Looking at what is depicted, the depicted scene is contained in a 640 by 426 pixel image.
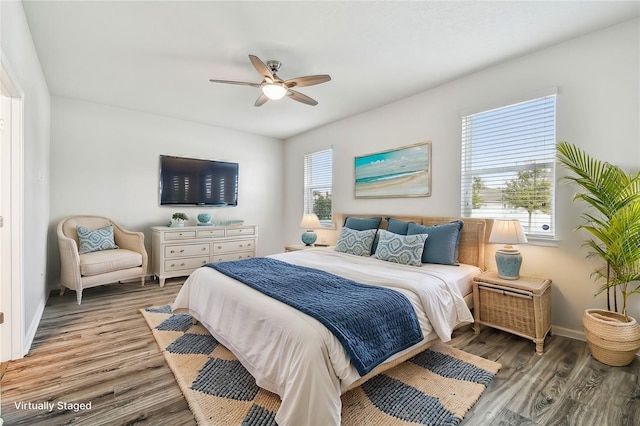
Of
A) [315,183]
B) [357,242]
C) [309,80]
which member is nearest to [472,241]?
[357,242]

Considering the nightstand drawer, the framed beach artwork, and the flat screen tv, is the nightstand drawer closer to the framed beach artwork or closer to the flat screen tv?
the framed beach artwork

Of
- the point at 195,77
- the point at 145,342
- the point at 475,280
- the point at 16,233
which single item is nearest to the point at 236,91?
the point at 195,77

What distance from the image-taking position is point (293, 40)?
8.23ft

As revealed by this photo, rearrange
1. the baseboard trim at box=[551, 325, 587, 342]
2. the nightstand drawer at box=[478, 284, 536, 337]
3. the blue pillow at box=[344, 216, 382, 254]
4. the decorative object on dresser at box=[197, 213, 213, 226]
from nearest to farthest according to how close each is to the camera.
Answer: the nightstand drawer at box=[478, 284, 536, 337] → the baseboard trim at box=[551, 325, 587, 342] → the blue pillow at box=[344, 216, 382, 254] → the decorative object on dresser at box=[197, 213, 213, 226]

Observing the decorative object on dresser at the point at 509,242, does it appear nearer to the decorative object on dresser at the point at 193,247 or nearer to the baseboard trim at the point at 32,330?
the decorative object on dresser at the point at 193,247

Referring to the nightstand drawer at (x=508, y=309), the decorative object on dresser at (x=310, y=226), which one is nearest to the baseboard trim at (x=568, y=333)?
the nightstand drawer at (x=508, y=309)

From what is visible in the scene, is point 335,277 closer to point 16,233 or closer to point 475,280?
point 475,280

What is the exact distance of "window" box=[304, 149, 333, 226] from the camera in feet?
16.7

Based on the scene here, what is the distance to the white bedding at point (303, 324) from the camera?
54.9 inches

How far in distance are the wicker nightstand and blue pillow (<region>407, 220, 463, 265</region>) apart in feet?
1.09

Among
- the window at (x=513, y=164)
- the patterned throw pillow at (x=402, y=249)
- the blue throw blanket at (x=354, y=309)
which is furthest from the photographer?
the patterned throw pillow at (x=402, y=249)

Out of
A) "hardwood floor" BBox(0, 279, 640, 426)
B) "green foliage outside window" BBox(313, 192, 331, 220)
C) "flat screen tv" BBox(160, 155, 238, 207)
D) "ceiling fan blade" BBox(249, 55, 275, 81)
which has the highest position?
"ceiling fan blade" BBox(249, 55, 275, 81)

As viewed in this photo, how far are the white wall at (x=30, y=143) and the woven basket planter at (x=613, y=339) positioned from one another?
14.2ft

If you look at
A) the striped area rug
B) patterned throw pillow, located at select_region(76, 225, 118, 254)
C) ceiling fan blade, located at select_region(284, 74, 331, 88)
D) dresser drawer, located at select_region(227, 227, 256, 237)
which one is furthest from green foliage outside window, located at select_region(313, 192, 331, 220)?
patterned throw pillow, located at select_region(76, 225, 118, 254)
